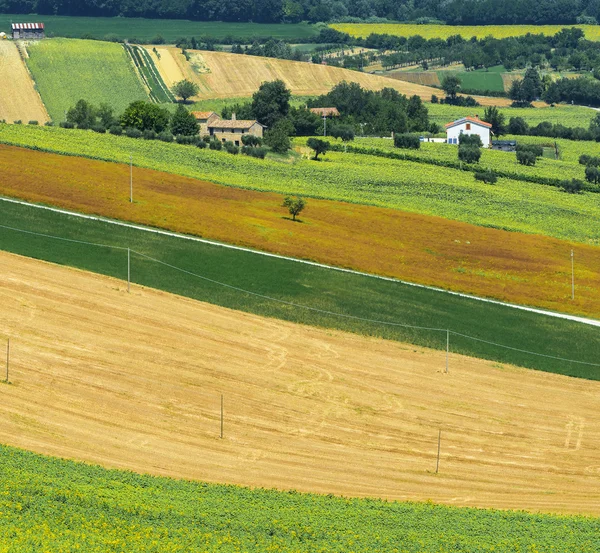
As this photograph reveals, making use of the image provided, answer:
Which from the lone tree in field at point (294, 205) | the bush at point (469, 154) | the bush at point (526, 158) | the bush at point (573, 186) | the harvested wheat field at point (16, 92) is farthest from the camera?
the harvested wheat field at point (16, 92)

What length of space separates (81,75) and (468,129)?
56.8m

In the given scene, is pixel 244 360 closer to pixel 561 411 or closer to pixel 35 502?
pixel 561 411

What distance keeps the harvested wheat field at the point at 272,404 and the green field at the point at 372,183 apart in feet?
141

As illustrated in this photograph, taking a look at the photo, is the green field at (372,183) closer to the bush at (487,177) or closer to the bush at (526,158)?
the bush at (487,177)

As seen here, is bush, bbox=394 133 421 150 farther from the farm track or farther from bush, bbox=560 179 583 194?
the farm track

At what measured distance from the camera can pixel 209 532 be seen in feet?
124

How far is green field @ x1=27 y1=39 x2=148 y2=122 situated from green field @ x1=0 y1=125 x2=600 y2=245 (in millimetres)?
40374

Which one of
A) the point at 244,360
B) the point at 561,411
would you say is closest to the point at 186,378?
the point at 244,360

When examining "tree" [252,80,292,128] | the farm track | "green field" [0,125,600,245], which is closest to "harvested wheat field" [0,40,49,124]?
"tree" [252,80,292,128]

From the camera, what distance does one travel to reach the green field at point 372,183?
360ft

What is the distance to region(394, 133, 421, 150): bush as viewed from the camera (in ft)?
496

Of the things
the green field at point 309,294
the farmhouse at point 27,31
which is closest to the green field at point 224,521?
the green field at point 309,294

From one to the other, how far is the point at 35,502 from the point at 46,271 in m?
32.0

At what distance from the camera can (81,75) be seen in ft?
586
